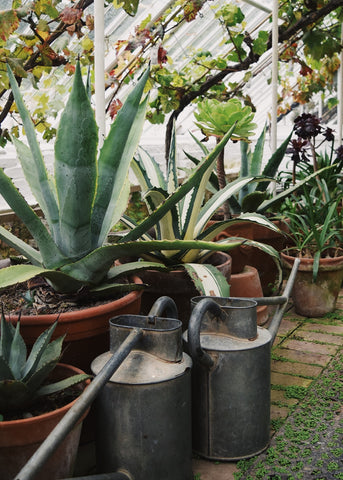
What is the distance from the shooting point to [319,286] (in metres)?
2.55

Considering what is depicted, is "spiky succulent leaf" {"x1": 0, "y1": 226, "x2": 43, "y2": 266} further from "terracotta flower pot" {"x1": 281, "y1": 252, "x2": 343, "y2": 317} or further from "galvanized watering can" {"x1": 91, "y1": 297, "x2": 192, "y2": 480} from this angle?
"terracotta flower pot" {"x1": 281, "y1": 252, "x2": 343, "y2": 317}

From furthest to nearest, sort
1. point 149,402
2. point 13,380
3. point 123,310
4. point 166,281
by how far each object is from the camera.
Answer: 1. point 166,281
2. point 123,310
3. point 149,402
4. point 13,380

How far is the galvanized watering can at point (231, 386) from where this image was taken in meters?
1.39

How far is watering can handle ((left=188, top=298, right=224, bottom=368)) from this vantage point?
1288 mm

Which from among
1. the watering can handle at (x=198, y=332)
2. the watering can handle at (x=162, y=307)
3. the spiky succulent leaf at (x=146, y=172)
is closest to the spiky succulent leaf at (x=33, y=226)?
the watering can handle at (x=162, y=307)

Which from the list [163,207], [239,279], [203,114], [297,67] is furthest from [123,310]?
[297,67]

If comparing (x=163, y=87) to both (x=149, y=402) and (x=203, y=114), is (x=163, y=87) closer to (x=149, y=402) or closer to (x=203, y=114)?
(x=203, y=114)

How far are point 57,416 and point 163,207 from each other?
0.65m

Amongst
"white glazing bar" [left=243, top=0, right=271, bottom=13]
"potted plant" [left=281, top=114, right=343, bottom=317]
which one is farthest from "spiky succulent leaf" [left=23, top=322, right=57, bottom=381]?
"white glazing bar" [left=243, top=0, right=271, bottom=13]

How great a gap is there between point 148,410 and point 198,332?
212 mm

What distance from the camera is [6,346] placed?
1.15 meters

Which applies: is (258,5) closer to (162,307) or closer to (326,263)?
(326,263)

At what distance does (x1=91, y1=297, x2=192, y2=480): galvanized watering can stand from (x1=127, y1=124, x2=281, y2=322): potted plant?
0.35m

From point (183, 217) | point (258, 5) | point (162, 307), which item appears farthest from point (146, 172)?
point (258, 5)
